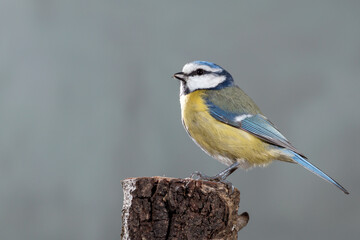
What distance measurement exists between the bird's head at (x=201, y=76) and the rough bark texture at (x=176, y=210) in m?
0.68

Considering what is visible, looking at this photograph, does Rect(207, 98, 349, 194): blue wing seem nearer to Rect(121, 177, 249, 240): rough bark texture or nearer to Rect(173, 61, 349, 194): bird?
Rect(173, 61, 349, 194): bird

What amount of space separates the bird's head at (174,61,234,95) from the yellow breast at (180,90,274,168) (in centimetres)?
14

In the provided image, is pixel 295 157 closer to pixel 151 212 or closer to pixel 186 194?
pixel 186 194

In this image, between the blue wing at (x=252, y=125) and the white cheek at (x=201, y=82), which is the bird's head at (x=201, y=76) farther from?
the blue wing at (x=252, y=125)

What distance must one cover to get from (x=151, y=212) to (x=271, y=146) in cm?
72

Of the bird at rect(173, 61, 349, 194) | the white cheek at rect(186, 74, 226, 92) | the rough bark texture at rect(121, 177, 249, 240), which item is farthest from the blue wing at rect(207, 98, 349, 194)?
the rough bark texture at rect(121, 177, 249, 240)

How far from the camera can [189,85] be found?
6.89 feet

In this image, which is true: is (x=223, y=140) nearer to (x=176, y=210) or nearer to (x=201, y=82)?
(x=201, y=82)

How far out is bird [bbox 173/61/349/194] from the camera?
1905 millimetres

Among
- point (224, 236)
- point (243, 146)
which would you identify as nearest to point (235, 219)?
point (224, 236)

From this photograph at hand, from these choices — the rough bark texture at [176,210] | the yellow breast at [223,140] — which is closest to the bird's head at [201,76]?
the yellow breast at [223,140]

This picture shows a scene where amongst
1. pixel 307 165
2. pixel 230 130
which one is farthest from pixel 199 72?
pixel 307 165

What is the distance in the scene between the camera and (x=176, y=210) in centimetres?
154

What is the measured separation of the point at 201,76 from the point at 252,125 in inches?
14.8
